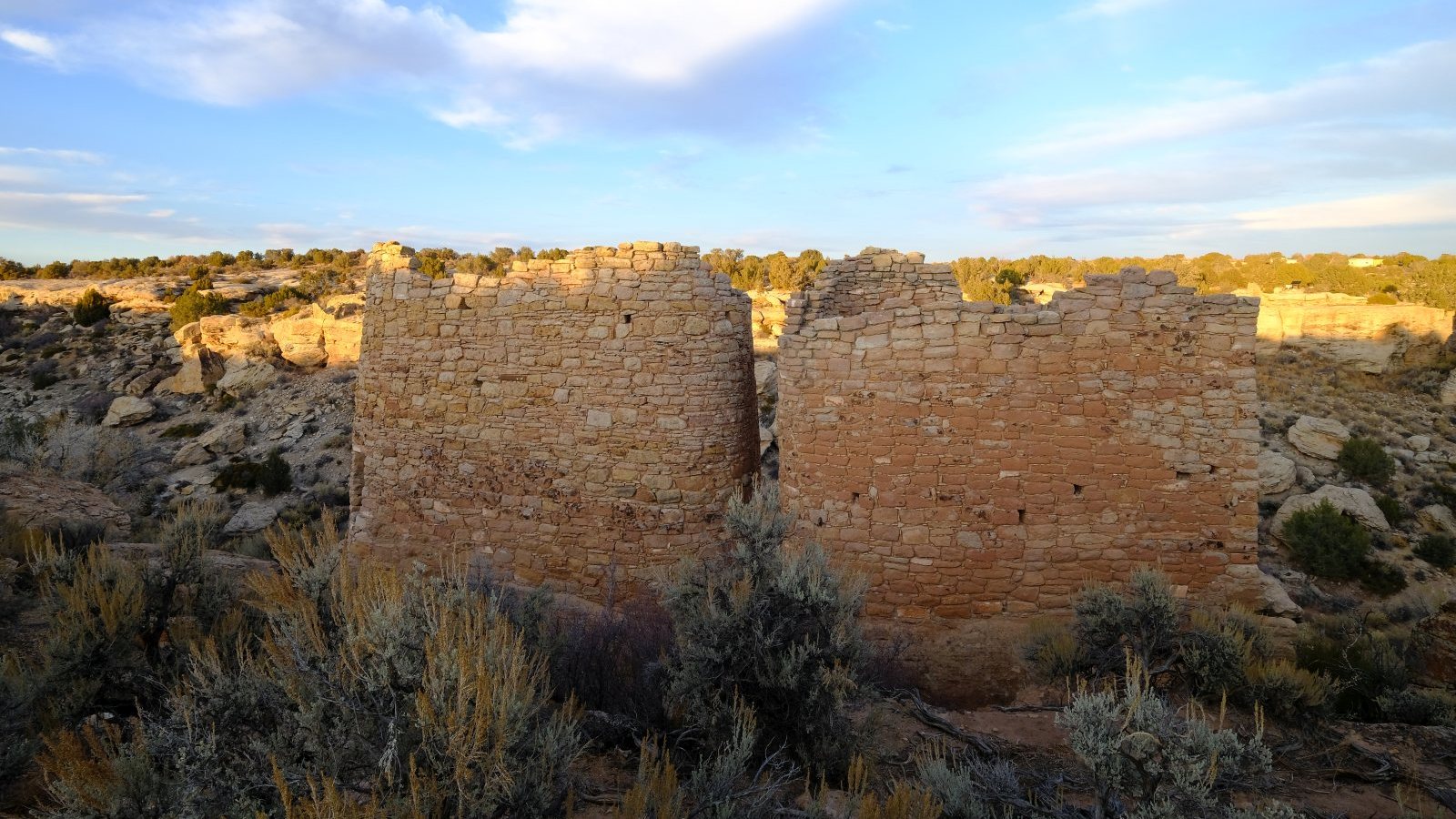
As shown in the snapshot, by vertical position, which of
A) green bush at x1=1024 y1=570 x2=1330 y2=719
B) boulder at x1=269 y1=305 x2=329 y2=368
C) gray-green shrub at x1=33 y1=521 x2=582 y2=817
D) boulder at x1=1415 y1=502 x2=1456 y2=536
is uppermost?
boulder at x1=269 y1=305 x2=329 y2=368

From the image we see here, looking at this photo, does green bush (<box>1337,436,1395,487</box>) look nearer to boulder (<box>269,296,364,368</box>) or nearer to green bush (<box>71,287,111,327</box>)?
boulder (<box>269,296,364,368</box>)

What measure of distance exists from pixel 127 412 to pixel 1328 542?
97.1 ft

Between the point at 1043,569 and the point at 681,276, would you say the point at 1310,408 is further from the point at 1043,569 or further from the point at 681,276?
the point at 681,276

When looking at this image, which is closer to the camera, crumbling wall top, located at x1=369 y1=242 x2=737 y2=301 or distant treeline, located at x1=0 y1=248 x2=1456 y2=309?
crumbling wall top, located at x1=369 y1=242 x2=737 y2=301

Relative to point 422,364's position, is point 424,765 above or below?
below

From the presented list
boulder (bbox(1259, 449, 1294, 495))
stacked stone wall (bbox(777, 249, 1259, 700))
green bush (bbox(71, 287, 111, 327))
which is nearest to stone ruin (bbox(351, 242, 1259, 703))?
stacked stone wall (bbox(777, 249, 1259, 700))

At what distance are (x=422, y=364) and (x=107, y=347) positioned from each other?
2832 cm

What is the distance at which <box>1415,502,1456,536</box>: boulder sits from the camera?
36.2 feet

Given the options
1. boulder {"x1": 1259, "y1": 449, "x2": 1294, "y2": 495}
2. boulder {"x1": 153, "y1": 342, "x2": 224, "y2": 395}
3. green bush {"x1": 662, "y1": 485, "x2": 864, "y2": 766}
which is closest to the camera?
green bush {"x1": 662, "y1": 485, "x2": 864, "y2": 766}

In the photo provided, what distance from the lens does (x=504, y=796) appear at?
2.84 m

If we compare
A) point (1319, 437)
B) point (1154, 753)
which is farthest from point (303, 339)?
point (1319, 437)

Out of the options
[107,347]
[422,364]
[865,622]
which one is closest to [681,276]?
[422,364]

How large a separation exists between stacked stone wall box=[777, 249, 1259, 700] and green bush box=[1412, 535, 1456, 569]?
21.3 ft

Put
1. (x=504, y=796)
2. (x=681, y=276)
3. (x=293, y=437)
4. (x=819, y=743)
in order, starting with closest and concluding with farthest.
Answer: (x=504, y=796) < (x=819, y=743) < (x=681, y=276) < (x=293, y=437)
